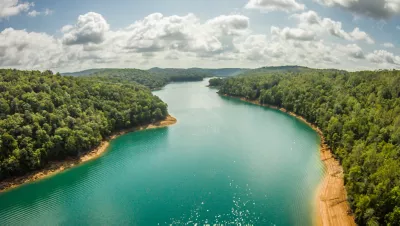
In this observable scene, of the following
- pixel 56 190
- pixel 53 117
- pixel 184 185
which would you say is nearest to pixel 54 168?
pixel 56 190

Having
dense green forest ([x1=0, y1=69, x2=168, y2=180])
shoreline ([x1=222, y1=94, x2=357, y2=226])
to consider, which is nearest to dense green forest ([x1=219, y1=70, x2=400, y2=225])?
shoreline ([x1=222, y1=94, x2=357, y2=226])

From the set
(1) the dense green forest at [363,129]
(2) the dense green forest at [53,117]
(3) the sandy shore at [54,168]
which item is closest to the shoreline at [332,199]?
(1) the dense green forest at [363,129]

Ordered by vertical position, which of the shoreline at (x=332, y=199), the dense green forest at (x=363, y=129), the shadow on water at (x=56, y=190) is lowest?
the shadow on water at (x=56, y=190)

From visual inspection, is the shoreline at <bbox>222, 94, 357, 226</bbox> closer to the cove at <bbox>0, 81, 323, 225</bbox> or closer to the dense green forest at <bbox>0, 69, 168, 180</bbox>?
the cove at <bbox>0, 81, 323, 225</bbox>

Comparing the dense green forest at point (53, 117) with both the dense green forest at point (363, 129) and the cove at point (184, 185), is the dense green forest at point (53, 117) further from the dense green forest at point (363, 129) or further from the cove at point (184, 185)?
the dense green forest at point (363, 129)

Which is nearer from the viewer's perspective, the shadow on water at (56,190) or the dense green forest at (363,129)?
the dense green forest at (363,129)

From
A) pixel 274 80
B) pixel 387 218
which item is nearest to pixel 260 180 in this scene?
pixel 387 218

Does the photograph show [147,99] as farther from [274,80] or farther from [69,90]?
[274,80]

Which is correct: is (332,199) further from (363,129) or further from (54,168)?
(54,168)
